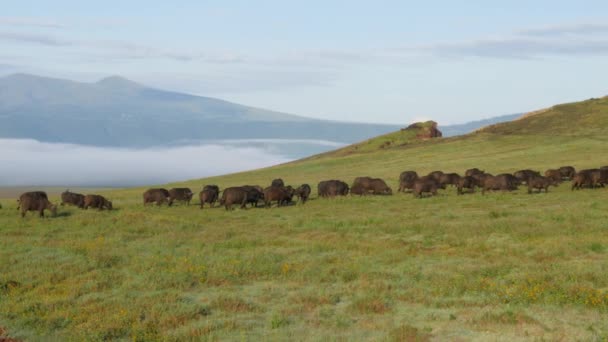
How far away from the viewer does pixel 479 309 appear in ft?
42.5

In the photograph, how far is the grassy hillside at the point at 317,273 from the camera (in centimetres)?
1229

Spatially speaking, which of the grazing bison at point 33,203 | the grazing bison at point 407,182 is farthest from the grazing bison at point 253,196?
the grazing bison at point 33,203

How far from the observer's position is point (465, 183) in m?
36.0

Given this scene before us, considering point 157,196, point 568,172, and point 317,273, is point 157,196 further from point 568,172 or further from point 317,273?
point 568,172

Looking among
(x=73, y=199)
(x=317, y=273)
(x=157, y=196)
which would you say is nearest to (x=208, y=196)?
(x=157, y=196)

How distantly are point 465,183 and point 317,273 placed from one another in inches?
835

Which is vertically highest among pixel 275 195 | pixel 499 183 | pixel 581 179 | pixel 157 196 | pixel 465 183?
pixel 157 196

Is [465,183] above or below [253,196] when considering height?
below

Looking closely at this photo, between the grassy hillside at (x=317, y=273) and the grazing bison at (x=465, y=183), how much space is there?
5.03 m

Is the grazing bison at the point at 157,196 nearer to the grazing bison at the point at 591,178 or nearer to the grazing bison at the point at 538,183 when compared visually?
the grazing bison at the point at 538,183

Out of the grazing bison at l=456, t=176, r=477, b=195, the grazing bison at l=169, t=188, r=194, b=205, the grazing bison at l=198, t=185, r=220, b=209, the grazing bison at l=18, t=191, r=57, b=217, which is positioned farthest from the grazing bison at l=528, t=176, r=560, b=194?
the grazing bison at l=18, t=191, r=57, b=217

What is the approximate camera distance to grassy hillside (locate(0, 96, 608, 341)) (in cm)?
1229

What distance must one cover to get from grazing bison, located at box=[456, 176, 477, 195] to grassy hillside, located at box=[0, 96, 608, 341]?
16.5 feet

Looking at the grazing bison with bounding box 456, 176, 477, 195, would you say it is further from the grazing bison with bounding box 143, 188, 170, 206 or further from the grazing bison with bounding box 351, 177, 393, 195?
the grazing bison with bounding box 143, 188, 170, 206
